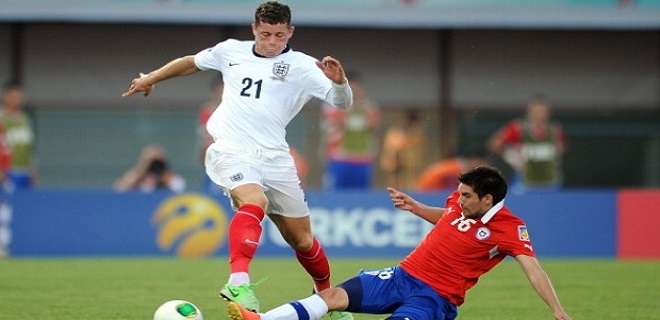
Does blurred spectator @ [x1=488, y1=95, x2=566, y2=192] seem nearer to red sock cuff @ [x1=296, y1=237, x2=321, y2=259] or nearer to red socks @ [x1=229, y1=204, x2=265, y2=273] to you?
red sock cuff @ [x1=296, y1=237, x2=321, y2=259]

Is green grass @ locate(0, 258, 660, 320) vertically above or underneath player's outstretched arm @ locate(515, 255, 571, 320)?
underneath

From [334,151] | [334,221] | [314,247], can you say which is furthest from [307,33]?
[314,247]

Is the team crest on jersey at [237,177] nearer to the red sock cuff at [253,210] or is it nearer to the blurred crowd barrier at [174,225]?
the red sock cuff at [253,210]

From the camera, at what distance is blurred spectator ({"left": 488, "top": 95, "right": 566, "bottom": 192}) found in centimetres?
1880

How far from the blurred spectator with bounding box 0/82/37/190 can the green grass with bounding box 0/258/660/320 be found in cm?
233

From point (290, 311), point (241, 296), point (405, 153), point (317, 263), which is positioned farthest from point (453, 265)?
point (405, 153)

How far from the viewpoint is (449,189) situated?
1848cm

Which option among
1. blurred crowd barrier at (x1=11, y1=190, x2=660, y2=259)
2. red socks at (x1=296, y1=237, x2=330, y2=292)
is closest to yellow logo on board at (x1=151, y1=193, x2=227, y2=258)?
blurred crowd barrier at (x1=11, y1=190, x2=660, y2=259)

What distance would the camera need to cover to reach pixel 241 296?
783cm

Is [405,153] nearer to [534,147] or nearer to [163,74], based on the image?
[534,147]

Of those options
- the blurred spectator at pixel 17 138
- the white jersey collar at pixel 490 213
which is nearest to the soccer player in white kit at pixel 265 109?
the white jersey collar at pixel 490 213

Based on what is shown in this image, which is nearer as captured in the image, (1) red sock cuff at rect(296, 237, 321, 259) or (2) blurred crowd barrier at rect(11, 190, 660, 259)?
(1) red sock cuff at rect(296, 237, 321, 259)

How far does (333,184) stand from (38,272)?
5.76m

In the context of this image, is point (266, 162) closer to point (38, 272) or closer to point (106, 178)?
point (38, 272)
